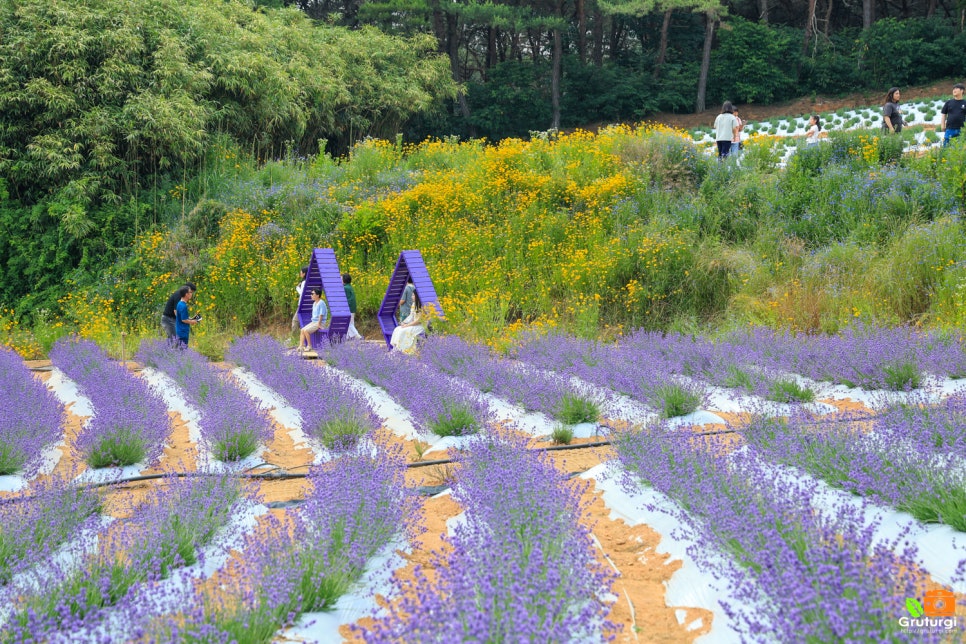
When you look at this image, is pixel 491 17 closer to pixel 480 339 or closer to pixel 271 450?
pixel 480 339

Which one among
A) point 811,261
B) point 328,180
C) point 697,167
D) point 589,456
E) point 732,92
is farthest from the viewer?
point 732,92

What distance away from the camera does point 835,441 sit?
390 centimetres

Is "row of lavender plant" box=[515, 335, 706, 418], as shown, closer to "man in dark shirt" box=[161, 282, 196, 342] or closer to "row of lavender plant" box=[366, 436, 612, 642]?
"row of lavender plant" box=[366, 436, 612, 642]

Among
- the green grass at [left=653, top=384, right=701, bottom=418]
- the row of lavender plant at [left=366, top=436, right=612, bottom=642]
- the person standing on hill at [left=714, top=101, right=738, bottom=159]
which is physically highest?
the person standing on hill at [left=714, top=101, right=738, bottom=159]

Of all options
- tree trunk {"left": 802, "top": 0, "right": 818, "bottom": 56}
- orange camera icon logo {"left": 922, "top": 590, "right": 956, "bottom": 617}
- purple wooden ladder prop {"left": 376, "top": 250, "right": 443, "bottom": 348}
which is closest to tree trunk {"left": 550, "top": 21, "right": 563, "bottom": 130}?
tree trunk {"left": 802, "top": 0, "right": 818, "bottom": 56}

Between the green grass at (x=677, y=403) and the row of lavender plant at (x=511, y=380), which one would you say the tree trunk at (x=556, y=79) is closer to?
the row of lavender plant at (x=511, y=380)

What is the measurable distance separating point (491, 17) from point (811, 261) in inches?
731

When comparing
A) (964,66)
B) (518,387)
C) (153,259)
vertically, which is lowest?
(153,259)

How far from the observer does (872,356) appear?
5918 mm

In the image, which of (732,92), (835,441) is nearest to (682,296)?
(835,441)

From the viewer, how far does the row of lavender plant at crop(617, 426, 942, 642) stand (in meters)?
2.22

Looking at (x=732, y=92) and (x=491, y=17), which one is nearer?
(x=491, y=17)

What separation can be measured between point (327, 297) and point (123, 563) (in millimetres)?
6641

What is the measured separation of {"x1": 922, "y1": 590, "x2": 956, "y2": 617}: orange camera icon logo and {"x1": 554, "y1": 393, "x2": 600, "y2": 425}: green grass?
320cm
